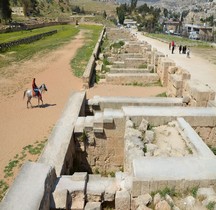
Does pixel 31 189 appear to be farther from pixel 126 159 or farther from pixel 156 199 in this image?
pixel 126 159

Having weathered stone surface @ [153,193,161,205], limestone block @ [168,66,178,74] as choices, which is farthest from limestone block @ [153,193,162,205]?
limestone block @ [168,66,178,74]

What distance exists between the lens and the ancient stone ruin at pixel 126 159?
4.86 m

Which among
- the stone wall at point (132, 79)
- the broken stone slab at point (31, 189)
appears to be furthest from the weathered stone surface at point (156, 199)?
the stone wall at point (132, 79)

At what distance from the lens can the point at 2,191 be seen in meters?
7.21

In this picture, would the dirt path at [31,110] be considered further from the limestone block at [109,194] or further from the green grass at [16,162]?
the limestone block at [109,194]

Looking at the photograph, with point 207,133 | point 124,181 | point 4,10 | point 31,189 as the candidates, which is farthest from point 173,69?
point 4,10

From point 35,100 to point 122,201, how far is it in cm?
1073

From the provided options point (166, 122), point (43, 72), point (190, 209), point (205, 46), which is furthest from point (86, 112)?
point (205, 46)

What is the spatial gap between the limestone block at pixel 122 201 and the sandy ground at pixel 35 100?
4312mm

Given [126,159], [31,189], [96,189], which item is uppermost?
[31,189]

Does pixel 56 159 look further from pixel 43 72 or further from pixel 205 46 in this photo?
pixel 205 46

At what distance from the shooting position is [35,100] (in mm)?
14695

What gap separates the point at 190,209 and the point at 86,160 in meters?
3.84

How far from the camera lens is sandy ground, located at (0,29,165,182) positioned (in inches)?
404
